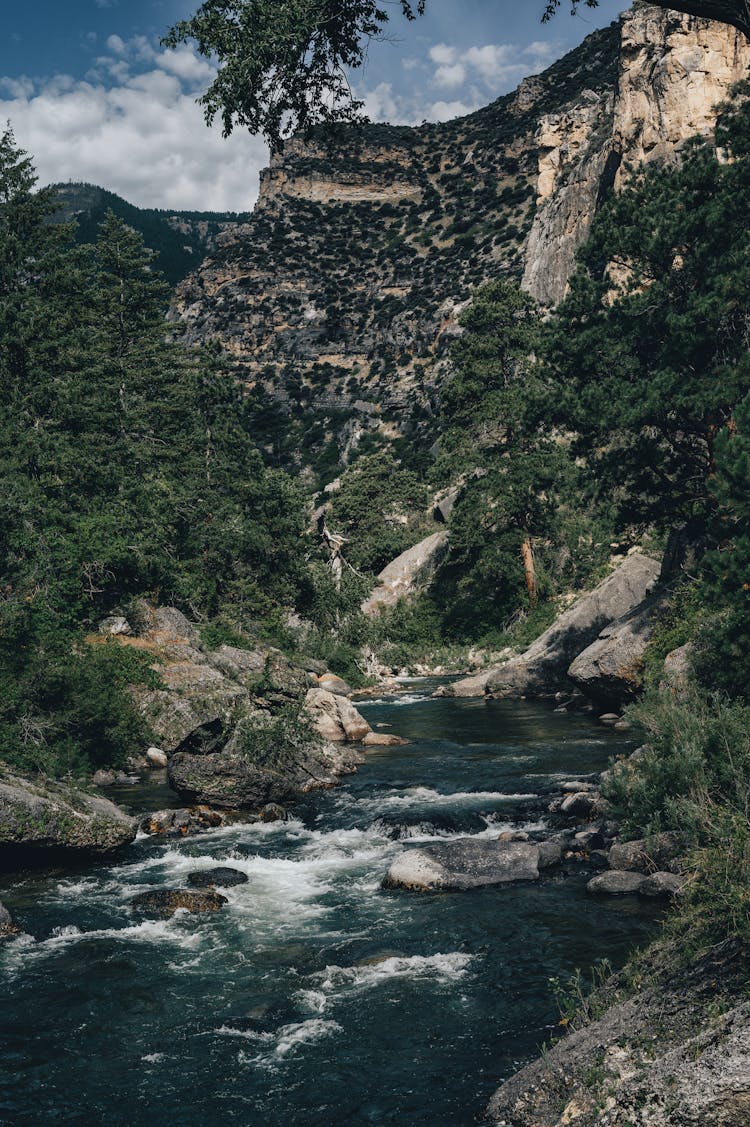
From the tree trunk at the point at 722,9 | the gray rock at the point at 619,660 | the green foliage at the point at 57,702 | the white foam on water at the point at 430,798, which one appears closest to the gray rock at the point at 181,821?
the green foliage at the point at 57,702

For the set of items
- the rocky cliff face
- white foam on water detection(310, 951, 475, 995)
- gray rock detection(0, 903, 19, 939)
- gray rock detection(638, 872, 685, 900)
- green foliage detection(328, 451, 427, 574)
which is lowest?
gray rock detection(0, 903, 19, 939)

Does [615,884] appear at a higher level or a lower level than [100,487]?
lower

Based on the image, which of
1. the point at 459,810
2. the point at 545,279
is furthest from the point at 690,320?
the point at 545,279

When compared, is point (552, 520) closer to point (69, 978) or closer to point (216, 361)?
point (216, 361)

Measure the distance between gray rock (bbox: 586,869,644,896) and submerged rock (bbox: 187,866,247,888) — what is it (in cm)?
535

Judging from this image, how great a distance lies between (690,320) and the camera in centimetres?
2155

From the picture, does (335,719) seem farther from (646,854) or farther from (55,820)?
(646,854)

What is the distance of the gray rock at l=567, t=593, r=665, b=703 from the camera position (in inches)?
925

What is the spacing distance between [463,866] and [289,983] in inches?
153

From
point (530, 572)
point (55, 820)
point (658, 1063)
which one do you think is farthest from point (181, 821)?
point (530, 572)

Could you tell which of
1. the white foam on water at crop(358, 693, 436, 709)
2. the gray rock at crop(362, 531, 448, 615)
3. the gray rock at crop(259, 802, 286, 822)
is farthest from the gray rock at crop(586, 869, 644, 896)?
the gray rock at crop(362, 531, 448, 615)

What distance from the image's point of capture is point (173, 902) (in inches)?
451

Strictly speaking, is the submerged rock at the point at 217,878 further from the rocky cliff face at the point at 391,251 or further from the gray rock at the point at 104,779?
the rocky cliff face at the point at 391,251

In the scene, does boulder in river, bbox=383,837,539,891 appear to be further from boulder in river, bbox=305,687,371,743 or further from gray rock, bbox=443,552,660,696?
gray rock, bbox=443,552,660,696
